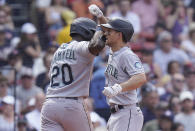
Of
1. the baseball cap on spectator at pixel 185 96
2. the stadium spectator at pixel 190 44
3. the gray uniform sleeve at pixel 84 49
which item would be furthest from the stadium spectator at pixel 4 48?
the gray uniform sleeve at pixel 84 49

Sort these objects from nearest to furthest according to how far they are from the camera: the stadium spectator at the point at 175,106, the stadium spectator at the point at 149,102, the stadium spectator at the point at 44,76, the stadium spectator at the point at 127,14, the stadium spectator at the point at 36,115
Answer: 1. the stadium spectator at the point at 36,115
2. the stadium spectator at the point at 149,102
3. the stadium spectator at the point at 175,106
4. the stadium spectator at the point at 44,76
5. the stadium spectator at the point at 127,14

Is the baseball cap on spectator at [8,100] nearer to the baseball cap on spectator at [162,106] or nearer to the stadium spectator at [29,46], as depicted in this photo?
the stadium spectator at [29,46]

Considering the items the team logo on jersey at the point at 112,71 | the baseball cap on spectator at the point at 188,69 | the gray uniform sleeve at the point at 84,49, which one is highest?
the gray uniform sleeve at the point at 84,49

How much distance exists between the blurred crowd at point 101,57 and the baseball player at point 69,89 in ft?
4.22

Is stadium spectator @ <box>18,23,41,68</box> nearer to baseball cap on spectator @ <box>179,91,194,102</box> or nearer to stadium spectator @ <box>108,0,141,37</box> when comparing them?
stadium spectator @ <box>108,0,141,37</box>

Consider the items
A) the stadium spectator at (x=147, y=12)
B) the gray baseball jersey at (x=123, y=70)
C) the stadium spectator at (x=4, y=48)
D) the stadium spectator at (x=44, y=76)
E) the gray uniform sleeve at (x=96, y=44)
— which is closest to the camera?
the gray uniform sleeve at (x=96, y=44)

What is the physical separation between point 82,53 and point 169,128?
371 centimetres

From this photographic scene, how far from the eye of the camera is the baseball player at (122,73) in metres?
5.70

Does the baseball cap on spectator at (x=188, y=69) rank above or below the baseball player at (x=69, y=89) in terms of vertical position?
below

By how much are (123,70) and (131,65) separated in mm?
109

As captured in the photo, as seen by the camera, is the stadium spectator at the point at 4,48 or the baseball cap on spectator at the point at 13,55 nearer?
the baseball cap on spectator at the point at 13,55

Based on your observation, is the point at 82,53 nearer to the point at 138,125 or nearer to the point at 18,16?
the point at 138,125

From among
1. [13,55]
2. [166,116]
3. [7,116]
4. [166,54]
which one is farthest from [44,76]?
[166,54]

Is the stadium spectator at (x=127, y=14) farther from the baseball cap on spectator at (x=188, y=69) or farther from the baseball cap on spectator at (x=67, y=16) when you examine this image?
the baseball cap on spectator at (x=188, y=69)
